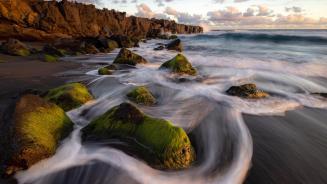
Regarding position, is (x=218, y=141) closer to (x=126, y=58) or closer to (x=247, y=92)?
(x=247, y=92)

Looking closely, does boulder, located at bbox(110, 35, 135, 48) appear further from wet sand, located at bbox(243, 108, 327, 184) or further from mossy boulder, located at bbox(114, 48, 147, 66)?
wet sand, located at bbox(243, 108, 327, 184)

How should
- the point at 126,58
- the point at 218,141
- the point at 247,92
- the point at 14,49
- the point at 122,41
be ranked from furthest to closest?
the point at 122,41 → the point at 14,49 → the point at 126,58 → the point at 247,92 → the point at 218,141

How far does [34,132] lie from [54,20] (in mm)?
28976

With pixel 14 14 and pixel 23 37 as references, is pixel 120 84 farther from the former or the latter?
pixel 14 14

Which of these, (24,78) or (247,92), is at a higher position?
(24,78)

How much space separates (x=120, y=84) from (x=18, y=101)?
15.4 ft

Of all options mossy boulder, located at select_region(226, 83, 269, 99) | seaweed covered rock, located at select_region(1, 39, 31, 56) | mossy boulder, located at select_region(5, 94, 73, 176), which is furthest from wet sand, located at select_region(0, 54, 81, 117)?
mossy boulder, located at select_region(226, 83, 269, 99)

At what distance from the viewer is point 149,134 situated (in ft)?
12.8

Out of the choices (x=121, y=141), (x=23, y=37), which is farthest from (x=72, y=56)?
(x=121, y=141)

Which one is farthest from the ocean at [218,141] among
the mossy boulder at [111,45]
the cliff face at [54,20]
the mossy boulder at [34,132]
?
the cliff face at [54,20]

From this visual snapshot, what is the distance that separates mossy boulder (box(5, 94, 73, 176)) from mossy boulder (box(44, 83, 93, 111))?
116cm

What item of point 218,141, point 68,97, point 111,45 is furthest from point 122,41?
point 218,141

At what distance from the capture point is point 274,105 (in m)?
6.78

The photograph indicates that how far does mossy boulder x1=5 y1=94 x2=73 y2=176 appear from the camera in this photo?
3.39m
